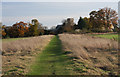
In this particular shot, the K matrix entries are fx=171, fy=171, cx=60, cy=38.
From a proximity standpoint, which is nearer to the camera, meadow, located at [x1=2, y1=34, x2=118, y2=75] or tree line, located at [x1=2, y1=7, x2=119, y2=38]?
meadow, located at [x1=2, y1=34, x2=118, y2=75]

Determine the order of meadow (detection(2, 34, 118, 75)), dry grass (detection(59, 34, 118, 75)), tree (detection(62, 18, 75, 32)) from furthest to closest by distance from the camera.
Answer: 1. tree (detection(62, 18, 75, 32))
2. dry grass (detection(59, 34, 118, 75))
3. meadow (detection(2, 34, 118, 75))

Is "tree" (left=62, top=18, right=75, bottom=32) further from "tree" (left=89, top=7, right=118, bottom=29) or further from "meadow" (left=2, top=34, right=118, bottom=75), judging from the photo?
"meadow" (left=2, top=34, right=118, bottom=75)

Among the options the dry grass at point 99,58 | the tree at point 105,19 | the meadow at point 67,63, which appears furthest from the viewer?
the tree at point 105,19

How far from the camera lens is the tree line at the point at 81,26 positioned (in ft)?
209

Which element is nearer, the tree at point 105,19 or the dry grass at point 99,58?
the dry grass at point 99,58

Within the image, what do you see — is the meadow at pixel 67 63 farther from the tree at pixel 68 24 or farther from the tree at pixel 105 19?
the tree at pixel 68 24

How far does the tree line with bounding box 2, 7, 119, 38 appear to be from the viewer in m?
63.7

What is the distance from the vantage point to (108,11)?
65.1 metres

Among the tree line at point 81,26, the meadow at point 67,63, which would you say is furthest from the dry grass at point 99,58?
the tree line at point 81,26

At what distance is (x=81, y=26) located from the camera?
8581 cm

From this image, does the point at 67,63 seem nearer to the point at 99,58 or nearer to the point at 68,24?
the point at 99,58

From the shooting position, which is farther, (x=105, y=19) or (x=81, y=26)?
(x=81, y=26)

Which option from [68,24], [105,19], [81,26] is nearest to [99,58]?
[105,19]

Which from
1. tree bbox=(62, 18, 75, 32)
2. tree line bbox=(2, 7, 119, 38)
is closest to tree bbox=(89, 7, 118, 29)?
tree line bbox=(2, 7, 119, 38)
